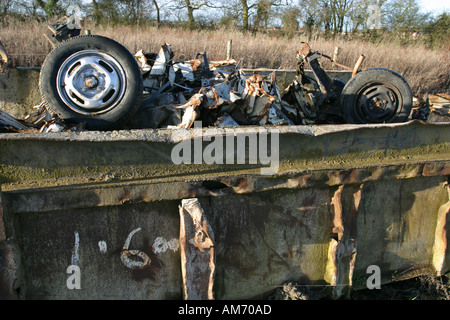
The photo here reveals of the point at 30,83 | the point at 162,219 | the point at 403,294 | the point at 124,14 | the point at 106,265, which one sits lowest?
the point at 403,294

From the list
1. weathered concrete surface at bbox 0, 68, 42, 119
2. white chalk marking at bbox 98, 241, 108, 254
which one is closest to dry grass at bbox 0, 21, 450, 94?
Result: weathered concrete surface at bbox 0, 68, 42, 119

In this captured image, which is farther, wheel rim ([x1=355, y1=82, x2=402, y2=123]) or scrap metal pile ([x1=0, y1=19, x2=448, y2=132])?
wheel rim ([x1=355, y1=82, x2=402, y2=123])

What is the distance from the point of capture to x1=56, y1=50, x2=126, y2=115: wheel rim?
8.52 ft

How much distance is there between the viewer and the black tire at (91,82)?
259cm

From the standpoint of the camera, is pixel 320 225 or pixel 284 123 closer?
pixel 320 225

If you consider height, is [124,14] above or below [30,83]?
above

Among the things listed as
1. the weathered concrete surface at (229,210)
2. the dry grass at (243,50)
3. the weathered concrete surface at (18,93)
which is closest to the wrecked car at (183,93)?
the weathered concrete surface at (229,210)

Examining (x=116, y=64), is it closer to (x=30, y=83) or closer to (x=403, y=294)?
(x=30, y=83)

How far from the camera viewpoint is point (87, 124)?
2629 millimetres

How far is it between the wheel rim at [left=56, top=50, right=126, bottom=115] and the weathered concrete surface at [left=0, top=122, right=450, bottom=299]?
0.83 meters

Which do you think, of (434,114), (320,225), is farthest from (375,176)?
(434,114)

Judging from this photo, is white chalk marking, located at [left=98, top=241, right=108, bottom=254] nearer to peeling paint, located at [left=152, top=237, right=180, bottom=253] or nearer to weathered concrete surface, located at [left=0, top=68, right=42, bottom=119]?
peeling paint, located at [left=152, top=237, right=180, bottom=253]

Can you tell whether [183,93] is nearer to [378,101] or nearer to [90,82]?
[90,82]

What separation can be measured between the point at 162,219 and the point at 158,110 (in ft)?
3.65
